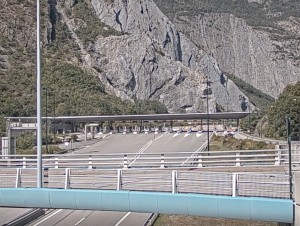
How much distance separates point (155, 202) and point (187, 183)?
69.1 inches

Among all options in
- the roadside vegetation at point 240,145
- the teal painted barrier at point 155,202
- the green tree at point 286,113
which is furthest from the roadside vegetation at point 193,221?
the green tree at point 286,113

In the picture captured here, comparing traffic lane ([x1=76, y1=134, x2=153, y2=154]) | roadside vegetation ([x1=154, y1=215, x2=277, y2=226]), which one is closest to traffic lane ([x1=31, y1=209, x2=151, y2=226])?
roadside vegetation ([x1=154, y1=215, x2=277, y2=226])

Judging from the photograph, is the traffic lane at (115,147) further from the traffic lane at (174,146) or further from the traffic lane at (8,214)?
the traffic lane at (8,214)

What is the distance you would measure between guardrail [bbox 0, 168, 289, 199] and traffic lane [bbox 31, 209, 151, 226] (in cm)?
828

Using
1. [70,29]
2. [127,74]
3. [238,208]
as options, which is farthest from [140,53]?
[238,208]

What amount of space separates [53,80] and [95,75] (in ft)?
67.7

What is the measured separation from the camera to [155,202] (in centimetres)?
1750

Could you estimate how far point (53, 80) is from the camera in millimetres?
128625

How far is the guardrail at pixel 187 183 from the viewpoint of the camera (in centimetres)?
1745

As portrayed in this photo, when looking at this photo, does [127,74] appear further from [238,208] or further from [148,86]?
[238,208]

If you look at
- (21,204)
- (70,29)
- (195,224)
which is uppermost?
(70,29)

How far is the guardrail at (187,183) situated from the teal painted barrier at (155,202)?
1.48ft

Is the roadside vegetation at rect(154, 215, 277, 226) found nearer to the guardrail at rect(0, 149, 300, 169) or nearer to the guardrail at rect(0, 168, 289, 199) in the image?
the guardrail at rect(0, 149, 300, 169)

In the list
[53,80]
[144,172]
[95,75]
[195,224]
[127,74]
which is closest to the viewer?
[144,172]
